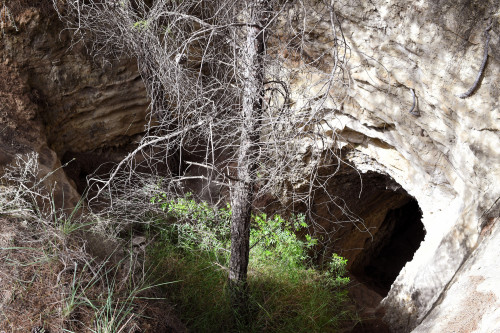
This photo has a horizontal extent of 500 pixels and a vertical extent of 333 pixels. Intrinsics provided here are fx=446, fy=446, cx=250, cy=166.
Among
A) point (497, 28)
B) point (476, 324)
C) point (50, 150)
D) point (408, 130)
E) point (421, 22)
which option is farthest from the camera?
point (50, 150)

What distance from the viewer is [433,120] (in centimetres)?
412

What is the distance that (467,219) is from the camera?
3816 millimetres

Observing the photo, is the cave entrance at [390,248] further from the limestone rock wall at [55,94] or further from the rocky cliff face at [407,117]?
the limestone rock wall at [55,94]

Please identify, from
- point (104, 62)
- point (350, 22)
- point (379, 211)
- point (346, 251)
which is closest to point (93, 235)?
point (104, 62)

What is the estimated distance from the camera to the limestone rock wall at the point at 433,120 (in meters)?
3.47

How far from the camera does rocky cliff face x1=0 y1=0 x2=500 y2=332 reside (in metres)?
3.44

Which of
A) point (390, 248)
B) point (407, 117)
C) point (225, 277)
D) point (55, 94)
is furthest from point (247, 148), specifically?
point (390, 248)

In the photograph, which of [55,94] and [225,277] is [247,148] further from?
[55,94]

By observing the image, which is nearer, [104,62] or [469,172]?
[469,172]

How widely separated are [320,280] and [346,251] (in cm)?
245

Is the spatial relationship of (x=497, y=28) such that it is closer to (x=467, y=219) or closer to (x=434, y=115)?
(x=434, y=115)

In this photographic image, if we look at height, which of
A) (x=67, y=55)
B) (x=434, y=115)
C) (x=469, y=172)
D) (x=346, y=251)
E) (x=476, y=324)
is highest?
(x=434, y=115)

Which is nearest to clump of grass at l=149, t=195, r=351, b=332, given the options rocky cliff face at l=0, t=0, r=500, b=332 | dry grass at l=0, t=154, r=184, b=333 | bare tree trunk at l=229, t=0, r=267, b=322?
bare tree trunk at l=229, t=0, r=267, b=322

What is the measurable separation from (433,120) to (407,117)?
29cm
